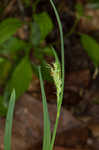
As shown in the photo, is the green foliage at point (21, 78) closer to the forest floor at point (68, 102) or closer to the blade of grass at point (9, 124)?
the forest floor at point (68, 102)

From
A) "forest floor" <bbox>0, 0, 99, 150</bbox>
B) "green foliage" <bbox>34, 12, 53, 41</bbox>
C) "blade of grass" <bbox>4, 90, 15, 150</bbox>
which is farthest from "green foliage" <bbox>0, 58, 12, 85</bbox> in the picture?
→ "blade of grass" <bbox>4, 90, 15, 150</bbox>

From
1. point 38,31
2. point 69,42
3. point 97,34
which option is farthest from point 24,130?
point 97,34

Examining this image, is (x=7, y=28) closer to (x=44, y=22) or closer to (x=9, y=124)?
(x=44, y=22)

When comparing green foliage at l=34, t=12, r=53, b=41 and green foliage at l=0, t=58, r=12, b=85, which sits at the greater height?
green foliage at l=34, t=12, r=53, b=41

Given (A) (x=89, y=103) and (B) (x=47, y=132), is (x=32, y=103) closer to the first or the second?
(A) (x=89, y=103)

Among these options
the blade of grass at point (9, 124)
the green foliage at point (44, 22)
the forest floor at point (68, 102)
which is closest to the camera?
the blade of grass at point (9, 124)

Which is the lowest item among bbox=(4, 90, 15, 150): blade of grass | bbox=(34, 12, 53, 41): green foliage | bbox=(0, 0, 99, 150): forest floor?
bbox=(0, 0, 99, 150): forest floor

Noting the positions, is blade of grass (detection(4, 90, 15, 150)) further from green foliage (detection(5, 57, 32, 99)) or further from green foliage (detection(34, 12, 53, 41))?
green foliage (detection(34, 12, 53, 41))

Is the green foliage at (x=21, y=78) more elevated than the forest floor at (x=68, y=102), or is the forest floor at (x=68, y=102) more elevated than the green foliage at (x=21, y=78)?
the green foliage at (x=21, y=78)

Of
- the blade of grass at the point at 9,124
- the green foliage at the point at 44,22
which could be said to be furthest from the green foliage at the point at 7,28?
the blade of grass at the point at 9,124
